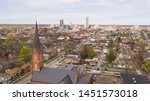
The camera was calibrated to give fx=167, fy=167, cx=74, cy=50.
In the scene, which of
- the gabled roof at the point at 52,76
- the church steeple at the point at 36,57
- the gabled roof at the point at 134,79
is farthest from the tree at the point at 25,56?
the gabled roof at the point at 134,79

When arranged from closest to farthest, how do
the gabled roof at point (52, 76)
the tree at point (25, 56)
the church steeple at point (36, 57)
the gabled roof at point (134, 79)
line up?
the gabled roof at point (52, 76) < the church steeple at point (36, 57) < the gabled roof at point (134, 79) < the tree at point (25, 56)

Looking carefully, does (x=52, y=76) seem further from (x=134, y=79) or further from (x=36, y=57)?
(x=134, y=79)

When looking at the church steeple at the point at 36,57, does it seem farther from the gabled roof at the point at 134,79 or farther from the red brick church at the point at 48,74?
the gabled roof at the point at 134,79

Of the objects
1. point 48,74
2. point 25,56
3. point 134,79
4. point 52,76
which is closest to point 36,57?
point 48,74

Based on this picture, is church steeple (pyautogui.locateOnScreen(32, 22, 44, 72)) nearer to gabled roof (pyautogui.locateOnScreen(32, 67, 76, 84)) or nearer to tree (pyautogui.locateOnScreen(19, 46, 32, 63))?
gabled roof (pyautogui.locateOnScreen(32, 67, 76, 84))

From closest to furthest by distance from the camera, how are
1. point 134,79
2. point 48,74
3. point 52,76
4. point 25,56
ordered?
point 52,76 < point 48,74 < point 134,79 < point 25,56

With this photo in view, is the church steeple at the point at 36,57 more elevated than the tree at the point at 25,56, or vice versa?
the church steeple at the point at 36,57

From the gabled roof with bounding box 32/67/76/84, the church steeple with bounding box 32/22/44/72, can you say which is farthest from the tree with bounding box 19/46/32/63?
the gabled roof with bounding box 32/67/76/84

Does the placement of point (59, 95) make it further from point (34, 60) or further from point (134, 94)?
point (34, 60)

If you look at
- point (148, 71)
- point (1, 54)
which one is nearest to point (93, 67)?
point (148, 71)
